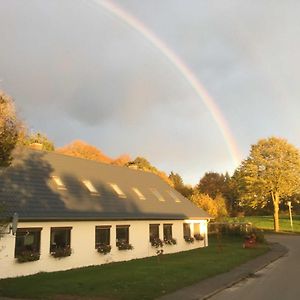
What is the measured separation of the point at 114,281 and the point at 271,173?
169 ft

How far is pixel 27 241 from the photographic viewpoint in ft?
65.1

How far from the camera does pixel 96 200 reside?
26.0 m

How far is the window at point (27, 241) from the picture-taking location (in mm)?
19309

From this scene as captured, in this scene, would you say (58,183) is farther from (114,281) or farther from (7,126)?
(7,126)

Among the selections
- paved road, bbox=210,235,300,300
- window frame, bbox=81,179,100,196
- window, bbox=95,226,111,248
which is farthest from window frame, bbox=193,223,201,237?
paved road, bbox=210,235,300,300

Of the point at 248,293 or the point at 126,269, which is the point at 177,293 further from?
the point at 126,269

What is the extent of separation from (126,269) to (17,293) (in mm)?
7607

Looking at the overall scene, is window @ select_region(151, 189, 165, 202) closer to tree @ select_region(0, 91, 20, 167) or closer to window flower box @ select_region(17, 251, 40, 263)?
window flower box @ select_region(17, 251, 40, 263)

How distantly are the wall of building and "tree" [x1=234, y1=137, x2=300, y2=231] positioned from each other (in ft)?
120

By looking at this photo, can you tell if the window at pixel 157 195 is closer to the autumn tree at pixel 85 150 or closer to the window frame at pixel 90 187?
the window frame at pixel 90 187

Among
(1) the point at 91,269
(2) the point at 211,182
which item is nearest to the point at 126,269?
(1) the point at 91,269

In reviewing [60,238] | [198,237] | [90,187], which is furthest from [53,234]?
[198,237]

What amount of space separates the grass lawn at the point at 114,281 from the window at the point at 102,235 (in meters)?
1.61

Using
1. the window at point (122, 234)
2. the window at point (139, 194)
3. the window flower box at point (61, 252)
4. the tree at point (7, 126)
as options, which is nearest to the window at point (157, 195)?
the window at point (139, 194)
